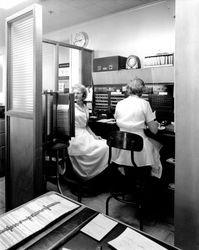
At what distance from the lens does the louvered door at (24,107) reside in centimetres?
217

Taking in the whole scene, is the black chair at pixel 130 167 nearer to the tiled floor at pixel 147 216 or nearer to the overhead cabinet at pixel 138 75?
→ the tiled floor at pixel 147 216

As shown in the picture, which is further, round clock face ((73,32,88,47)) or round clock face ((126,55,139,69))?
round clock face ((73,32,88,47))

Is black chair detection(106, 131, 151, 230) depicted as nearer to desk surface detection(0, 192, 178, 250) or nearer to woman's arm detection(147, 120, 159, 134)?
woman's arm detection(147, 120, 159, 134)

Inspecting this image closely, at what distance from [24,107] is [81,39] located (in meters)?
3.71

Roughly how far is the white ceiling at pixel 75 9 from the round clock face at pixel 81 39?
0.90 ft

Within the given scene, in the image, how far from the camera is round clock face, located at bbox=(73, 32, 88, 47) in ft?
18.2

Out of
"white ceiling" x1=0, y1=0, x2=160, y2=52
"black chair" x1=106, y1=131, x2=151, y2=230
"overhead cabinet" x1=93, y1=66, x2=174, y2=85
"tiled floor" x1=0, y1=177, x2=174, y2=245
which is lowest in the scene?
"tiled floor" x1=0, y1=177, x2=174, y2=245

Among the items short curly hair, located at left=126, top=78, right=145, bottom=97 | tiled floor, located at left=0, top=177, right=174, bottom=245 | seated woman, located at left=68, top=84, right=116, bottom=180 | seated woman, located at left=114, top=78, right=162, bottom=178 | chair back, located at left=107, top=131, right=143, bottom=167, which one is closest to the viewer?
chair back, located at left=107, top=131, right=143, bottom=167

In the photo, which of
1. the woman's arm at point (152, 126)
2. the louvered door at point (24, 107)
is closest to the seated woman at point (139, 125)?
the woman's arm at point (152, 126)

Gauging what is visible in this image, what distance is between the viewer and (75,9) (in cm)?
480

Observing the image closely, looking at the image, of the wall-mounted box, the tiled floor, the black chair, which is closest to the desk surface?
the black chair

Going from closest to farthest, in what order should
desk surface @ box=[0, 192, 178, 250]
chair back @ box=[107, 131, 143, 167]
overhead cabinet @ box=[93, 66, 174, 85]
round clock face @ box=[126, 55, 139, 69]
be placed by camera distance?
desk surface @ box=[0, 192, 178, 250] → chair back @ box=[107, 131, 143, 167] → overhead cabinet @ box=[93, 66, 174, 85] → round clock face @ box=[126, 55, 139, 69]

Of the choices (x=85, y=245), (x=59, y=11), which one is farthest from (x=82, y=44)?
(x=85, y=245)

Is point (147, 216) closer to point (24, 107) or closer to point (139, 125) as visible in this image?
point (139, 125)
